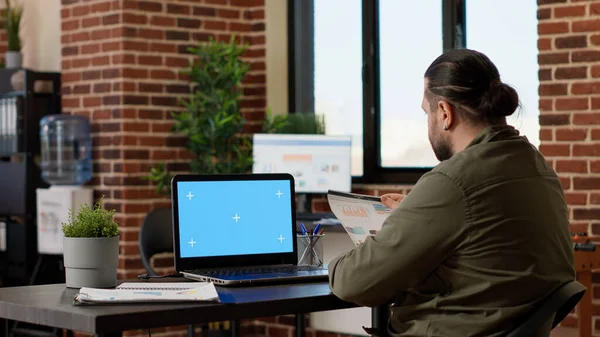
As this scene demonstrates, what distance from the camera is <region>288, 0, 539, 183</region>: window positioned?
4695mm

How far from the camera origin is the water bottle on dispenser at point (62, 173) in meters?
5.15

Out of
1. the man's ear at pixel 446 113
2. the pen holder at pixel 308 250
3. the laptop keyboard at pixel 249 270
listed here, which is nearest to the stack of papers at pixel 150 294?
the laptop keyboard at pixel 249 270

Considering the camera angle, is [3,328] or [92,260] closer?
[92,260]

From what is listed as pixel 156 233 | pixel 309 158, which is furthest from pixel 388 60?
pixel 156 233

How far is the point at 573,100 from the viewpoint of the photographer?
412 cm

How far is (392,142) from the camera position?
5188 millimetres

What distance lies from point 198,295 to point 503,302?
661 mm

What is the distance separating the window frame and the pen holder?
7.37 ft

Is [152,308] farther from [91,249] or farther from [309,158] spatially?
[309,158]

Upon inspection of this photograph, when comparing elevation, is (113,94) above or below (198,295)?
above

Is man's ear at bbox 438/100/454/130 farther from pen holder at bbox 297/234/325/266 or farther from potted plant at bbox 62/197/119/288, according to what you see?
potted plant at bbox 62/197/119/288

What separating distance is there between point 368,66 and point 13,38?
2.07 metres

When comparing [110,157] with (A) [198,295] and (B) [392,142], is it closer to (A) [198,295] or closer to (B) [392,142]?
(B) [392,142]

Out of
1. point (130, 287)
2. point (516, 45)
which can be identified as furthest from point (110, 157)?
point (130, 287)
